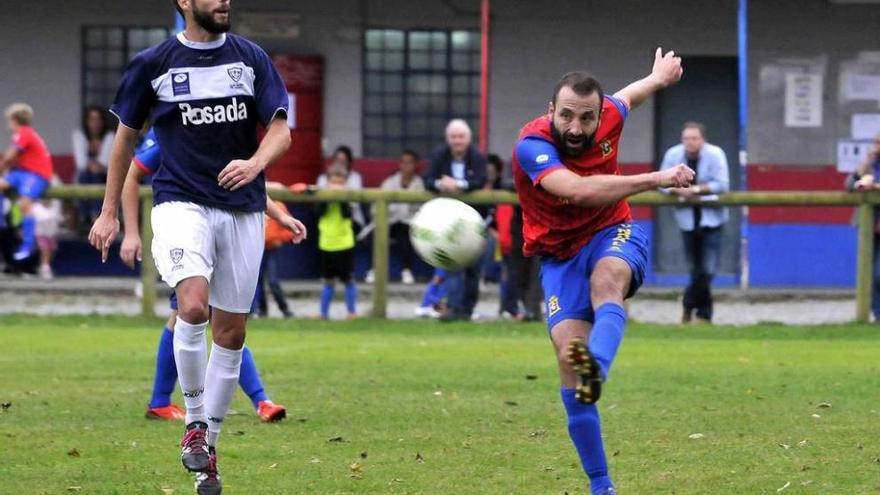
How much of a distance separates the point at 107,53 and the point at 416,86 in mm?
3969

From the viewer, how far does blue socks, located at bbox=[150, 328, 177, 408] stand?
9711 millimetres

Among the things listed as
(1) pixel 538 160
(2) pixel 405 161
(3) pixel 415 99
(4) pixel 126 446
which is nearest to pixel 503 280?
(2) pixel 405 161

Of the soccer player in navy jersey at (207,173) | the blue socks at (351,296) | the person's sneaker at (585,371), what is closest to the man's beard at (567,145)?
the person's sneaker at (585,371)

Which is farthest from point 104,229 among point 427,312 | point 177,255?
point 427,312

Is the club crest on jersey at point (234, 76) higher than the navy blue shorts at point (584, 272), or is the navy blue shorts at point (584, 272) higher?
the club crest on jersey at point (234, 76)

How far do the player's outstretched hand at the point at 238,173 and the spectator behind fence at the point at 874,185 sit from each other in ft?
33.6

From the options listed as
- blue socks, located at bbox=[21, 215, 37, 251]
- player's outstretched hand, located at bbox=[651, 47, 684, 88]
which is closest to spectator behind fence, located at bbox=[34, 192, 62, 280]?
blue socks, located at bbox=[21, 215, 37, 251]

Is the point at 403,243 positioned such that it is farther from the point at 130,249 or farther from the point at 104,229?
the point at 104,229

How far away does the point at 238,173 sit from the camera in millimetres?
7527

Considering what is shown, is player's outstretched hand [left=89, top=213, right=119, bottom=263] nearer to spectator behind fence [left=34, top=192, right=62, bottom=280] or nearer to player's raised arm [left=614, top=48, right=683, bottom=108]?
player's raised arm [left=614, top=48, right=683, bottom=108]

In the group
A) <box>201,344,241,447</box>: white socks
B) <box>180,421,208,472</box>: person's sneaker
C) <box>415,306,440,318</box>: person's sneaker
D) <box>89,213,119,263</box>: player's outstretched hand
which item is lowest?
<box>415,306,440,318</box>: person's sneaker

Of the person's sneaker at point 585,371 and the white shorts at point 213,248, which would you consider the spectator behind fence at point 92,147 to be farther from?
the person's sneaker at point 585,371

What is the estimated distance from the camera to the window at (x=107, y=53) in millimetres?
22094

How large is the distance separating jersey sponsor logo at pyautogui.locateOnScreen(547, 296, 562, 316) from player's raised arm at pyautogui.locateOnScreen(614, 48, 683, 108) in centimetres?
100
